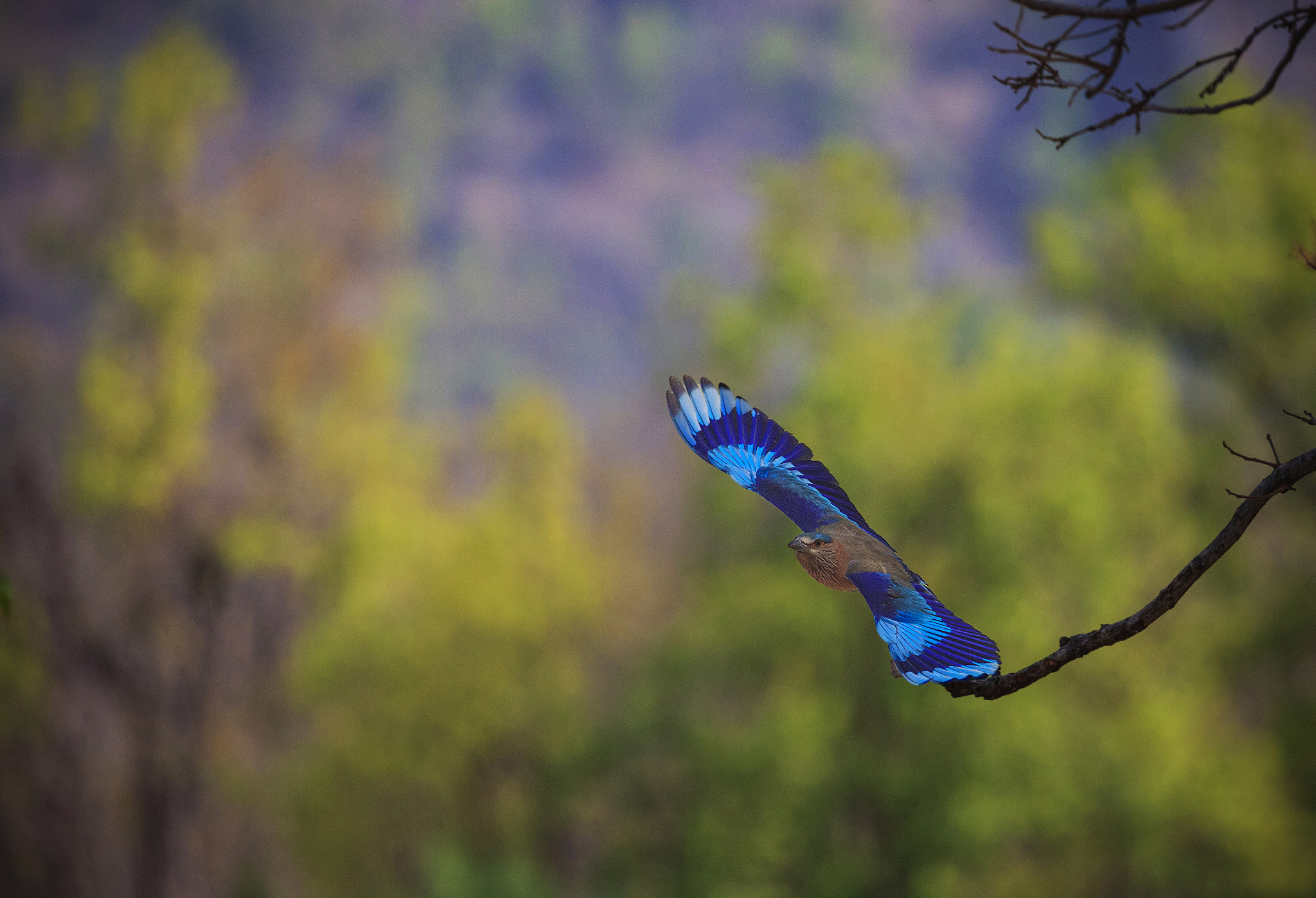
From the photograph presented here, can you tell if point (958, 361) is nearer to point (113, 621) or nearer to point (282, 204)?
point (282, 204)

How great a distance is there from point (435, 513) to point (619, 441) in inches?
230

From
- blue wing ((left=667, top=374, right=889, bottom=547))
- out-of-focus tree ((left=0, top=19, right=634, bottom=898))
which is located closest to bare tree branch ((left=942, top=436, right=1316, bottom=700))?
blue wing ((left=667, top=374, right=889, bottom=547))

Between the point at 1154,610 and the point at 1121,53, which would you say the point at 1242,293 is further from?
the point at 1154,610

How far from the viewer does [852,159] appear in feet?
40.1

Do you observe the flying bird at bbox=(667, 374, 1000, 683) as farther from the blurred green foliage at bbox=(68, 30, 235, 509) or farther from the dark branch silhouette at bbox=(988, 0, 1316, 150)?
the blurred green foliage at bbox=(68, 30, 235, 509)

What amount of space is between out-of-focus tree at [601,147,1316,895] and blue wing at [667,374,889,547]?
7272 mm

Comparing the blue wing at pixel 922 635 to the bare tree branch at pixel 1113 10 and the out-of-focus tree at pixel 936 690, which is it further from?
the out-of-focus tree at pixel 936 690

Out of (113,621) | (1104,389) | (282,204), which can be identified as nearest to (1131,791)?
(1104,389)

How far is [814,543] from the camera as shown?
174 centimetres

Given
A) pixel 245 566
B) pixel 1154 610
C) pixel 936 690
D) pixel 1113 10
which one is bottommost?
pixel 1154 610

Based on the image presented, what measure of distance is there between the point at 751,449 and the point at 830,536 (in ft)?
1.25

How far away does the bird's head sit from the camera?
5.65ft

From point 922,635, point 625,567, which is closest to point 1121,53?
point 922,635

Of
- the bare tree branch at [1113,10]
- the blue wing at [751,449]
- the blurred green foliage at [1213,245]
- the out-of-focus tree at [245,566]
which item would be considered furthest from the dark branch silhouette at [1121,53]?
the blurred green foliage at [1213,245]
